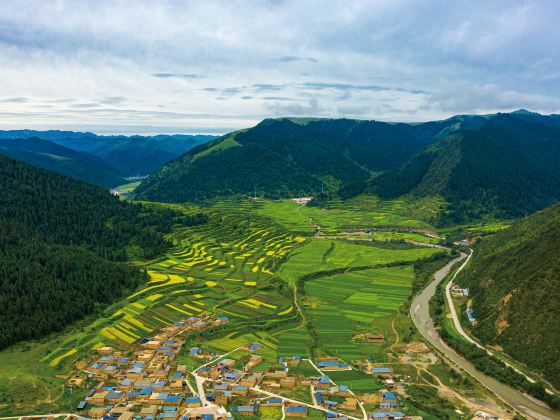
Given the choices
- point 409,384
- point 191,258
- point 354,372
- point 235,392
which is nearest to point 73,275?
point 191,258

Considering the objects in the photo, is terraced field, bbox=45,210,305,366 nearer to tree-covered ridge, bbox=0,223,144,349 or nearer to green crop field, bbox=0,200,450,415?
green crop field, bbox=0,200,450,415

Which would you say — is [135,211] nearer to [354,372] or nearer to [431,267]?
[431,267]

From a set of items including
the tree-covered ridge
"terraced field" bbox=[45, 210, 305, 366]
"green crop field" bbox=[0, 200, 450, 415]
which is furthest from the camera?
"terraced field" bbox=[45, 210, 305, 366]

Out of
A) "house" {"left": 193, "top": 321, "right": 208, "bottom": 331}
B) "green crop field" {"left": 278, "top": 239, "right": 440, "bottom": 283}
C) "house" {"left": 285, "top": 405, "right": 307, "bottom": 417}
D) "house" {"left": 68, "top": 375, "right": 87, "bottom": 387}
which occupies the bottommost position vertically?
"house" {"left": 68, "top": 375, "right": 87, "bottom": 387}

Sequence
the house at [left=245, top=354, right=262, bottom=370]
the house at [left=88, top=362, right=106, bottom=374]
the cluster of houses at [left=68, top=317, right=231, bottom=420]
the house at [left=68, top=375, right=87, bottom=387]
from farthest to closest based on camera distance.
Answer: the house at [left=245, top=354, right=262, bottom=370] → the house at [left=88, top=362, right=106, bottom=374] → the house at [left=68, top=375, right=87, bottom=387] → the cluster of houses at [left=68, top=317, right=231, bottom=420]

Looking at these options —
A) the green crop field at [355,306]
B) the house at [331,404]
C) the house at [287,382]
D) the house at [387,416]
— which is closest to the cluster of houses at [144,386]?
the house at [287,382]

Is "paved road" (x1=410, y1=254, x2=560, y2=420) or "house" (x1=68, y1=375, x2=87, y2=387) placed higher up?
"paved road" (x1=410, y1=254, x2=560, y2=420)

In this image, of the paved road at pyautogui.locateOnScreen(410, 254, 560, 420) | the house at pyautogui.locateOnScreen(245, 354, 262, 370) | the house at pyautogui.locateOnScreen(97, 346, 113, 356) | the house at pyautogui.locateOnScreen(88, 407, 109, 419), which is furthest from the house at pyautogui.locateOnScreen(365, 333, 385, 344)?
the house at pyautogui.locateOnScreen(88, 407, 109, 419)

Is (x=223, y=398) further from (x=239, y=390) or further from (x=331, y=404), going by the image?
(x=331, y=404)

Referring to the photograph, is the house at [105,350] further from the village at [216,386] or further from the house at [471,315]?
Answer: the house at [471,315]
